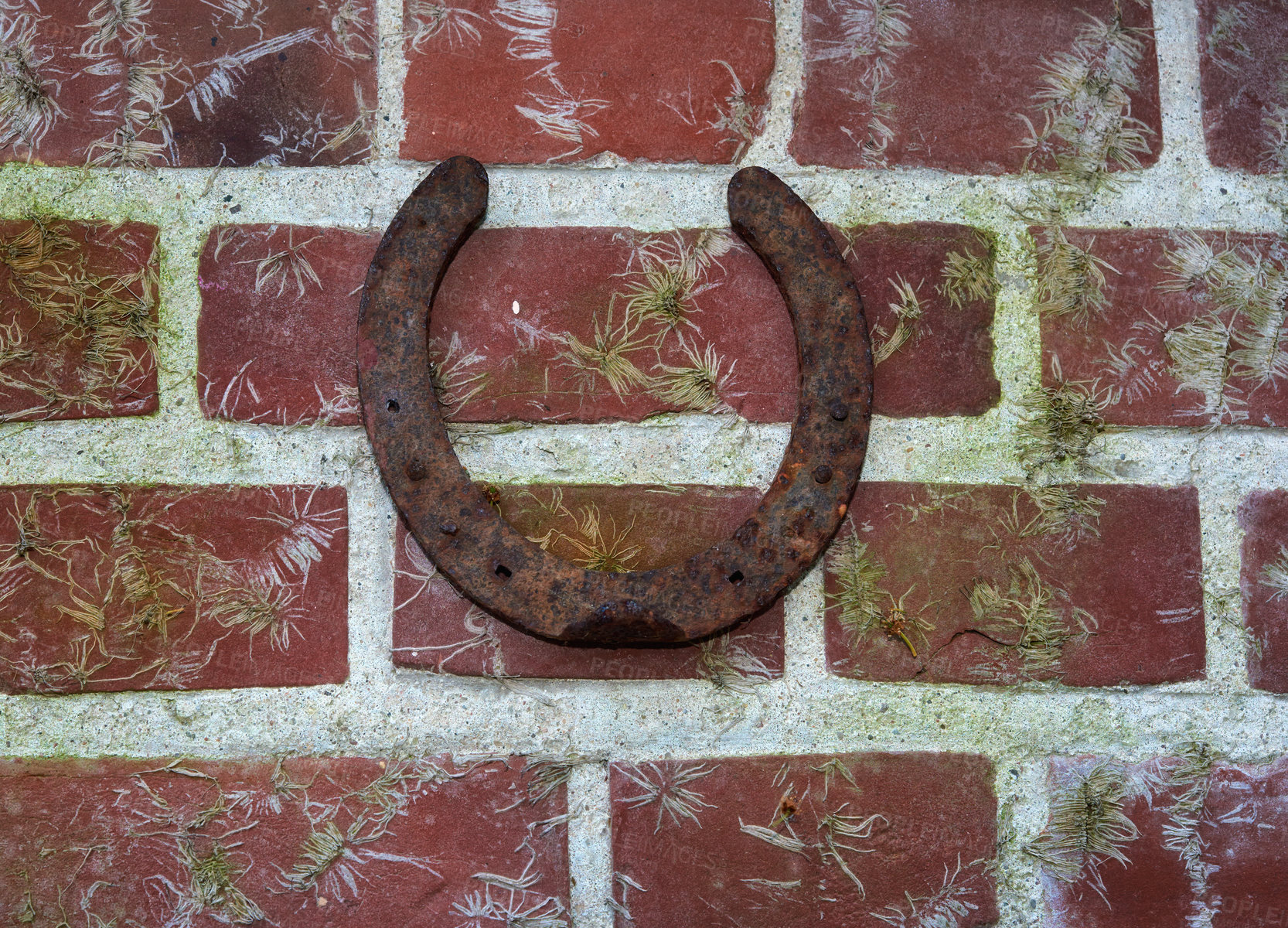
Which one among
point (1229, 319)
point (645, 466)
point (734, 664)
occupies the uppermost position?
point (1229, 319)

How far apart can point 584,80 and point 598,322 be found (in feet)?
0.52

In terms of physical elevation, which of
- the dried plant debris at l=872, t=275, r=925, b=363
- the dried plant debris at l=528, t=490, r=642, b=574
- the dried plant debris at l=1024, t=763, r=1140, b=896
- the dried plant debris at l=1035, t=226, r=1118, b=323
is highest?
the dried plant debris at l=1035, t=226, r=1118, b=323

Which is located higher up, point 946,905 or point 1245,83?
point 1245,83

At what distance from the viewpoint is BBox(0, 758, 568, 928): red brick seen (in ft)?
1.88

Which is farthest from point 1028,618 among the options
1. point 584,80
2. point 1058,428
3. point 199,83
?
point 199,83

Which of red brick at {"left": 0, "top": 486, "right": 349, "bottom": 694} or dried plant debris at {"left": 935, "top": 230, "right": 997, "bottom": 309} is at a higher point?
dried plant debris at {"left": 935, "top": 230, "right": 997, "bottom": 309}

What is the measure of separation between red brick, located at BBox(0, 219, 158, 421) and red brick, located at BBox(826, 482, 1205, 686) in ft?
1.51

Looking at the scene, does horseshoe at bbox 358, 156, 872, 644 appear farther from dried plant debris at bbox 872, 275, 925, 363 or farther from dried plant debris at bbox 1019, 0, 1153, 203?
dried plant debris at bbox 1019, 0, 1153, 203

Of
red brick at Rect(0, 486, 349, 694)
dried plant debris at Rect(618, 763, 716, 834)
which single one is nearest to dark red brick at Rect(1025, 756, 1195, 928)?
dried plant debris at Rect(618, 763, 716, 834)

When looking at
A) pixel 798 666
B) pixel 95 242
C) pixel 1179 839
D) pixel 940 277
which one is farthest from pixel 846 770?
pixel 95 242

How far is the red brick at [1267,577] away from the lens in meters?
0.61

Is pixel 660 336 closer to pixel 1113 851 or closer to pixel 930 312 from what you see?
pixel 930 312

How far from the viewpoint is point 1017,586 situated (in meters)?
0.62

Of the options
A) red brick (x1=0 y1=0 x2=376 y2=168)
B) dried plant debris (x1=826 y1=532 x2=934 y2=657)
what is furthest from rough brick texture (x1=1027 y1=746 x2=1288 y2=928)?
red brick (x1=0 y1=0 x2=376 y2=168)
